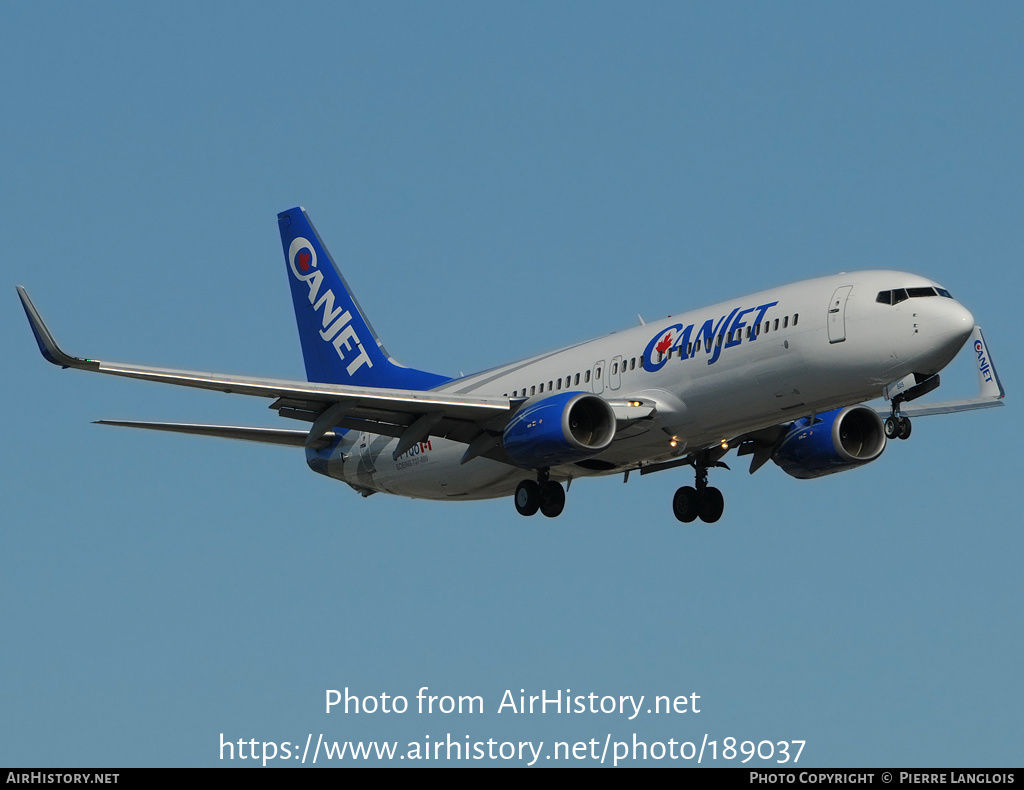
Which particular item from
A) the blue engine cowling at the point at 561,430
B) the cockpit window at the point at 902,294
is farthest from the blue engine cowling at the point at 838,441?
the blue engine cowling at the point at 561,430

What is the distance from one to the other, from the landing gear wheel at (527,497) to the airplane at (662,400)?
42 millimetres

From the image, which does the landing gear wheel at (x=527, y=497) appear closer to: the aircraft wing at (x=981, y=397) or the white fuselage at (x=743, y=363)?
the white fuselage at (x=743, y=363)

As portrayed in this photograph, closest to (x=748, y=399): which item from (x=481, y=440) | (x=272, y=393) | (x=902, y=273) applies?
(x=902, y=273)

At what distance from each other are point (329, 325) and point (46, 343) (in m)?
17.6

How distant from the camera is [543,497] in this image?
40250 millimetres

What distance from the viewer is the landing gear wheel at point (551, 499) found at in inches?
1585

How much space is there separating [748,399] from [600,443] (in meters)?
3.67

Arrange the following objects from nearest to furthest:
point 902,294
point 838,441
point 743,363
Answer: point 902,294 < point 743,363 < point 838,441

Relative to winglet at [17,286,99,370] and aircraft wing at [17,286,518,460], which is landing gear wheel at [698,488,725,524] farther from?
winglet at [17,286,99,370]

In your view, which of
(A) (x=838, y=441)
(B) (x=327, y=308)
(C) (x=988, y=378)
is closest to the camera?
(A) (x=838, y=441)

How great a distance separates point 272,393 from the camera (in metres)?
37.1

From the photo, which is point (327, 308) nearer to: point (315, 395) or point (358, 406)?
point (358, 406)

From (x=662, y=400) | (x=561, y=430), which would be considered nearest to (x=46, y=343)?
(x=561, y=430)

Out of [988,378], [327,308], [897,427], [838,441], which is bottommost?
[897,427]
